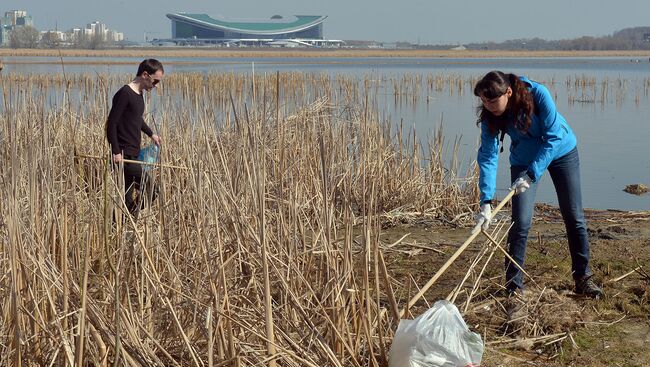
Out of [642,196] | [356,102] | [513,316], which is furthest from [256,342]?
[642,196]

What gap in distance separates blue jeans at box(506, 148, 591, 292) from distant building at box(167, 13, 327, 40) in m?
114

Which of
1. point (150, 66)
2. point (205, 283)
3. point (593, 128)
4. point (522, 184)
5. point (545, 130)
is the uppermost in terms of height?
point (150, 66)

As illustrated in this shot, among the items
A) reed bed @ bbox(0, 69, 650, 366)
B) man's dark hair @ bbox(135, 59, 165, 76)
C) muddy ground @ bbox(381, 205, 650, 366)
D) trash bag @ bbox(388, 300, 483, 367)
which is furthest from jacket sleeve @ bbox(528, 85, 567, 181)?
man's dark hair @ bbox(135, 59, 165, 76)

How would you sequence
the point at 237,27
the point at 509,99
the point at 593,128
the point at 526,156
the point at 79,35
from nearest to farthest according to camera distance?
the point at 509,99
the point at 526,156
the point at 593,128
the point at 79,35
the point at 237,27

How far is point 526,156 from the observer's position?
446 cm

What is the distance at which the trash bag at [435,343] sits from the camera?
124 inches

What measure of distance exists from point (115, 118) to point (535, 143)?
264 centimetres

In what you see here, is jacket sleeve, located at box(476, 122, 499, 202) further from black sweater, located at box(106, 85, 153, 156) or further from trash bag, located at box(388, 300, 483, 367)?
black sweater, located at box(106, 85, 153, 156)

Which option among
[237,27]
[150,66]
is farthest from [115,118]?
[237,27]

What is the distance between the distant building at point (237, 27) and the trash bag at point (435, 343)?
115m

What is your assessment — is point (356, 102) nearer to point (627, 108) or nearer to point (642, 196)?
point (642, 196)

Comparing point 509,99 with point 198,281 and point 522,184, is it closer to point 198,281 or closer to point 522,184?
point 522,184

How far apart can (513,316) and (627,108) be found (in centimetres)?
1576

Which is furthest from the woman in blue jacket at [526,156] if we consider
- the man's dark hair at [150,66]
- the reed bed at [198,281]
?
the man's dark hair at [150,66]
